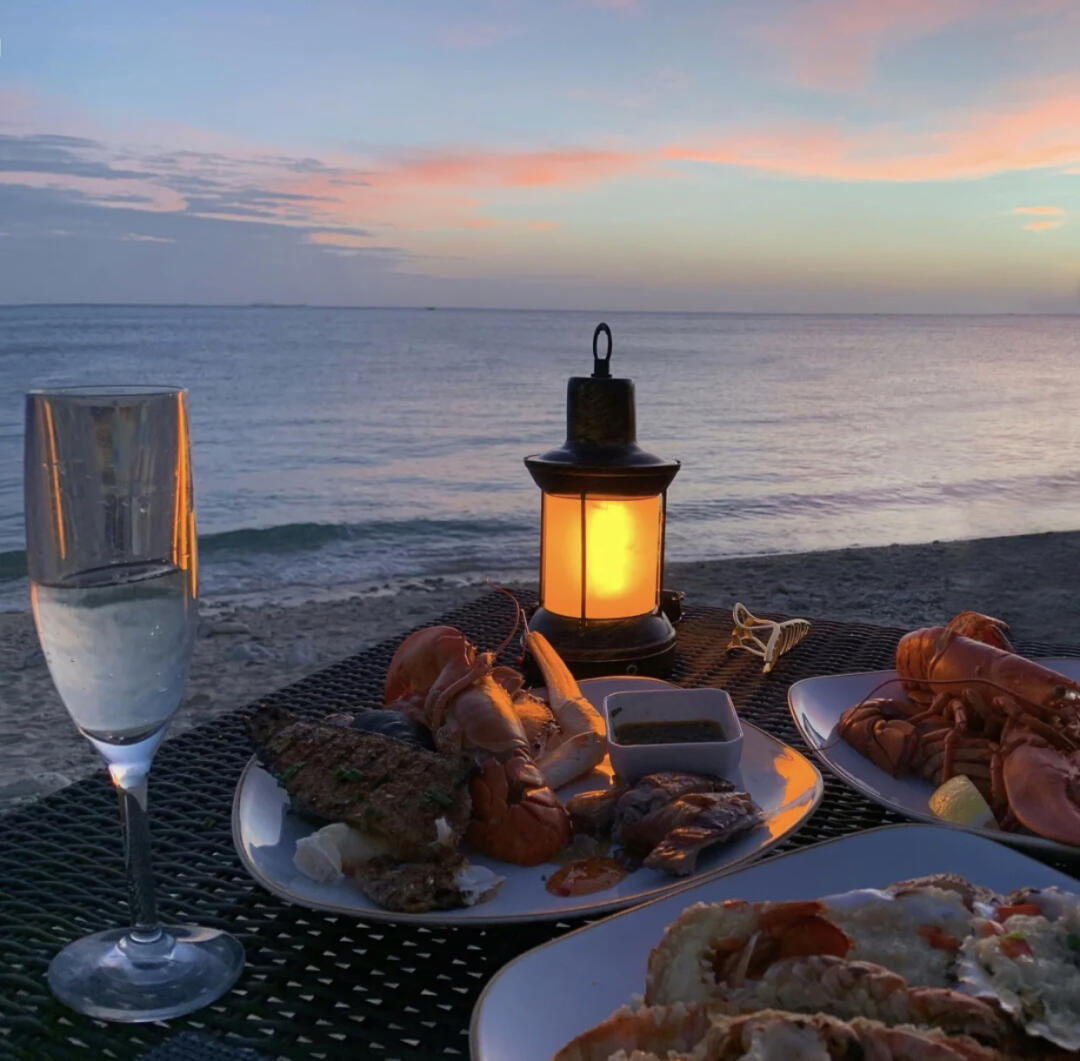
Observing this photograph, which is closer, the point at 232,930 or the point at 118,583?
the point at 118,583

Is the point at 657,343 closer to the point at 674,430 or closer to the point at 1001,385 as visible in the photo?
the point at 1001,385

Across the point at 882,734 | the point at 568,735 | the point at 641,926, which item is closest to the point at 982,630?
the point at 882,734

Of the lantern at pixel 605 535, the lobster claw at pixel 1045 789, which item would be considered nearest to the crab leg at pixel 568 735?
the lantern at pixel 605 535

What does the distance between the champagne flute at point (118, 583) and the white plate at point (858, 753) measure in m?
1.20

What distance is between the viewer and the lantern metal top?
2867 millimetres

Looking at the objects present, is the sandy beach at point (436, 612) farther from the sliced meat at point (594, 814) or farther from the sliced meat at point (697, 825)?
the sliced meat at point (697, 825)

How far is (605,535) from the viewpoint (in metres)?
2.97

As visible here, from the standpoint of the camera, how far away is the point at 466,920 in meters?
1.38

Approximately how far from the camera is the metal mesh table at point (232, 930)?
1218mm

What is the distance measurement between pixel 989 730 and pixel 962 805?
1.57 feet

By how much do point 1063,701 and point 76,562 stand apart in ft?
7.02

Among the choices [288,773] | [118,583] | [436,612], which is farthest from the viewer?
[436,612]

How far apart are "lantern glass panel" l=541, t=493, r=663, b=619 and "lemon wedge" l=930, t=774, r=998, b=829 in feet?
3.84

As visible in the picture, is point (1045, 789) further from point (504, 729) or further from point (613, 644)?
point (613, 644)
